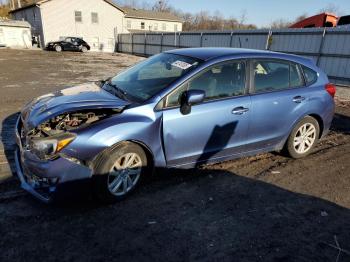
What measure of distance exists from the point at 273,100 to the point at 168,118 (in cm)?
170

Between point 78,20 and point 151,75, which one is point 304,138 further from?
point 78,20

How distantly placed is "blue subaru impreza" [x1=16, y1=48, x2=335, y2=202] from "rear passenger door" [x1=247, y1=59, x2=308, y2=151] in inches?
0.6

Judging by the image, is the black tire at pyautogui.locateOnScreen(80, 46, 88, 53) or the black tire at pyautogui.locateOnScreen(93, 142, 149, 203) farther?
the black tire at pyautogui.locateOnScreen(80, 46, 88, 53)

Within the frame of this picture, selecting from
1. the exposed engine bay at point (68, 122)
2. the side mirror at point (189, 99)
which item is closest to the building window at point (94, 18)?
the exposed engine bay at point (68, 122)

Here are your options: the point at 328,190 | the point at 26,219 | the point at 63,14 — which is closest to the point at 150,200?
the point at 26,219

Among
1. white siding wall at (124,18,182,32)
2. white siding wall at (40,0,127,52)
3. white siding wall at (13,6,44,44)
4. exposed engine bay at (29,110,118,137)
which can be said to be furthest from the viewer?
white siding wall at (124,18,182,32)

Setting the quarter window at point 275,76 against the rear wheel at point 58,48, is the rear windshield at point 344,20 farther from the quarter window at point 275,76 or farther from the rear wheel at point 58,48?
the rear wheel at point 58,48

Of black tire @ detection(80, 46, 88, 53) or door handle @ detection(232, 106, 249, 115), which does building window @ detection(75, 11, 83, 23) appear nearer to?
black tire @ detection(80, 46, 88, 53)

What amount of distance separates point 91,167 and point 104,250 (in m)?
0.88

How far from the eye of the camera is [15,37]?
36.2 meters

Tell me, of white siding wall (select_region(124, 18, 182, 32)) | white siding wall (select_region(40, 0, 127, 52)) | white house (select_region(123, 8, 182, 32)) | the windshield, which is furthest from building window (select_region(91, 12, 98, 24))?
the windshield

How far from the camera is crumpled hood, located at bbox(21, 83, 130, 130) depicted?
3672 millimetres

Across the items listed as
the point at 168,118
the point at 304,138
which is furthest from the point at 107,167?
the point at 304,138

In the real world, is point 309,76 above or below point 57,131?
above
